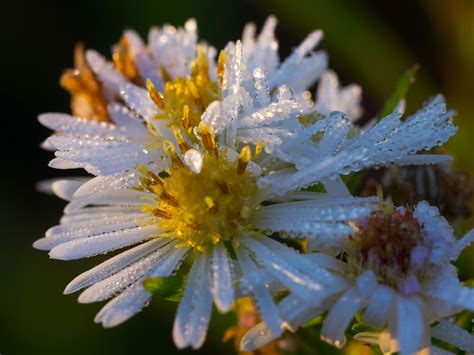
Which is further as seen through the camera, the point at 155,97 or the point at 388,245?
the point at 155,97

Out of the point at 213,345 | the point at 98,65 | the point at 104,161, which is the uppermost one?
the point at 98,65

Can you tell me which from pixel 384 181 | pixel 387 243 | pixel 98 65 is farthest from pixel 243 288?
pixel 98 65

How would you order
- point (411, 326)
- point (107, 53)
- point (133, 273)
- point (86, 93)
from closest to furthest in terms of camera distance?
point (411, 326), point (133, 273), point (86, 93), point (107, 53)

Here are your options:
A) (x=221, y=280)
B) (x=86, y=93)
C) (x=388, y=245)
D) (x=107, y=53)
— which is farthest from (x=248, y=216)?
(x=107, y=53)

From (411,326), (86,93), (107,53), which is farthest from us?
(107,53)

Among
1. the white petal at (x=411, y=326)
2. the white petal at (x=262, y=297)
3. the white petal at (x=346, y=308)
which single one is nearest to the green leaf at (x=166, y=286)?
the white petal at (x=262, y=297)

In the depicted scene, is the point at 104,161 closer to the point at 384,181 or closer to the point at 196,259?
the point at 196,259

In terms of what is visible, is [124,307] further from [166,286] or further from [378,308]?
[378,308]
